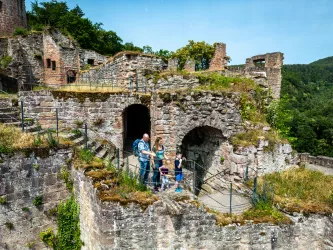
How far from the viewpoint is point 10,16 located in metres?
24.2

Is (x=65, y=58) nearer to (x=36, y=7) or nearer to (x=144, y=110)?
(x=144, y=110)

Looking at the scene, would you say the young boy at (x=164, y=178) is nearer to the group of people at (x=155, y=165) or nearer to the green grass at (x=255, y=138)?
the group of people at (x=155, y=165)

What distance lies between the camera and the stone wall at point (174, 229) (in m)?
7.09

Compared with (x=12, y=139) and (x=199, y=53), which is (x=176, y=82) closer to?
(x=12, y=139)

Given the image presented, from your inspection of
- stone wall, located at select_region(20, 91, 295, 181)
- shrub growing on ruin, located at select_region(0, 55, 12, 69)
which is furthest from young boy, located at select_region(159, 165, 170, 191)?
shrub growing on ruin, located at select_region(0, 55, 12, 69)

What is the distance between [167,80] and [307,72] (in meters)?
87.8

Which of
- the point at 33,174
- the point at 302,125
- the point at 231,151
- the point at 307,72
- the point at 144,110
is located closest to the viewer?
the point at 33,174

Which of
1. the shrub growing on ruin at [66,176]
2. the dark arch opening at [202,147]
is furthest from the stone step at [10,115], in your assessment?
the dark arch opening at [202,147]

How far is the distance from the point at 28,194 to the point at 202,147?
7615mm

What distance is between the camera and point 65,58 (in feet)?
72.2

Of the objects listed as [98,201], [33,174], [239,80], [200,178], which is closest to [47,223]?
[33,174]

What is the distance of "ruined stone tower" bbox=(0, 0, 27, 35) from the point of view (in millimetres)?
23531

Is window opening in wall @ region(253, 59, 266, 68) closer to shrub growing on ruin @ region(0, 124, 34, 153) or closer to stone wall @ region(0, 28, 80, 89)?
stone wall @ region(0, 28, 80, 89)

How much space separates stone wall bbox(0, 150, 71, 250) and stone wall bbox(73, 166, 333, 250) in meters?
0.74
